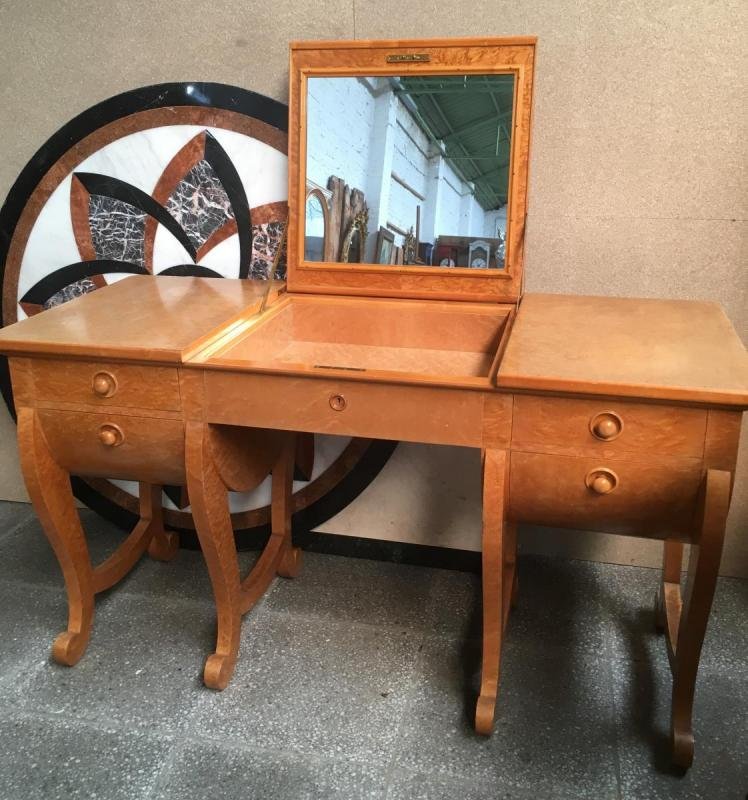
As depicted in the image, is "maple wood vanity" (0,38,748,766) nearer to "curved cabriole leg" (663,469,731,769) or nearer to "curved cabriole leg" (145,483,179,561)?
"curved cabriole leg" (663,469,731,769)

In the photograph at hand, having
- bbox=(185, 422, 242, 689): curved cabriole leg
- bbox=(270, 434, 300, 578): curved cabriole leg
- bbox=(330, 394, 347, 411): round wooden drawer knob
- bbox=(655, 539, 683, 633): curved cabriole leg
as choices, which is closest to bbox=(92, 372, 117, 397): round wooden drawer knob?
bbox=(185, 422, 242, 689): curved cabriole leg

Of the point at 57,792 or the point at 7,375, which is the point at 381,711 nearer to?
the point at 57,792

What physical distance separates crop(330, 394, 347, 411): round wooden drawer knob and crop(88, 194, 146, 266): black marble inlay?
1.05 m

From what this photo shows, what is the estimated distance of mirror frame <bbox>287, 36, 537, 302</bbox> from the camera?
1.73 meters

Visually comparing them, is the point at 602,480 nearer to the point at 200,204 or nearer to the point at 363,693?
the point at 363,693

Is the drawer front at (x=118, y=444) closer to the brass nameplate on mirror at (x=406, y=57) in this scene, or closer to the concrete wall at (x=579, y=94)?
the concrete wall at (x=579, y=94)

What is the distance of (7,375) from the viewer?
242 cm

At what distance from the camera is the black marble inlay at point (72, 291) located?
228 centimetres

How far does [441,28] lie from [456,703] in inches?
65.8

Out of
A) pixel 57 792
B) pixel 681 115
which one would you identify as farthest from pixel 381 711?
pixel 681 115

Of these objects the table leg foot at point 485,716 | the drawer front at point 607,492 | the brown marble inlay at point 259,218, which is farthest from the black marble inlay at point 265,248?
the table leg foot at point 485,716

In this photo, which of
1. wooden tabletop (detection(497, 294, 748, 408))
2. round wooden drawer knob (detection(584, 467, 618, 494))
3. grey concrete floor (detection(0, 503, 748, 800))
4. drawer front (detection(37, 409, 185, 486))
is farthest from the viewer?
drawer front (detection(37, 409, 185, 486))

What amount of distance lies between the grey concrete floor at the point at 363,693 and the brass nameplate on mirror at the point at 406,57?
1446mm

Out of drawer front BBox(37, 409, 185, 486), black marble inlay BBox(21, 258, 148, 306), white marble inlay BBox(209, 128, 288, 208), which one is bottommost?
drawer front BBox(37, 409, 185, 486)
